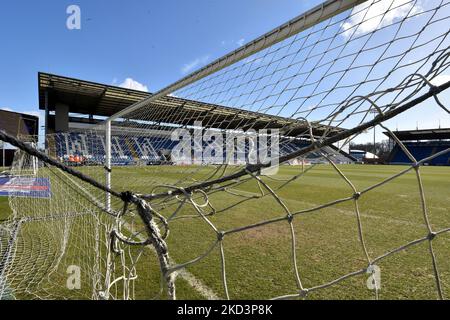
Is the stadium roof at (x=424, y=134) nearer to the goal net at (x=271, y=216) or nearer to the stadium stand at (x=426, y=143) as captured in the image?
the stadium stand at (x=426, y=143)

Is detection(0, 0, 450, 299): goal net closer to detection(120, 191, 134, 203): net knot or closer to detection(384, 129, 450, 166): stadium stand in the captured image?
detection(120, 191, 134, 203): net knot

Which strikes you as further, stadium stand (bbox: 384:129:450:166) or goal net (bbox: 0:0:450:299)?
stadium stand (bbox: 384:129:450:166)

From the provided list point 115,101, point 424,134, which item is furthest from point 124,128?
point 424,134

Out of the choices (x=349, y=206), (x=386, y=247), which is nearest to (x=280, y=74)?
(x=386, y=247)

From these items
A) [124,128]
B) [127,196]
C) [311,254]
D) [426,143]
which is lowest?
[311,254]

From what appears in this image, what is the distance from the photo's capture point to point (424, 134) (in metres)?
32.7

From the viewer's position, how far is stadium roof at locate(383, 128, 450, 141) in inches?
1201

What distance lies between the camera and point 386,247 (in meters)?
2.74

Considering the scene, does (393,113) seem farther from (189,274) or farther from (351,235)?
(351,235)

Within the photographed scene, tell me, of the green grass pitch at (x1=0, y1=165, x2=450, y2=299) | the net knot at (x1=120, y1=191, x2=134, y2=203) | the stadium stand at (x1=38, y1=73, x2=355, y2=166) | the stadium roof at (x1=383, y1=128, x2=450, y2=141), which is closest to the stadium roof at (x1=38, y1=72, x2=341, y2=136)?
the stadium stand at (x1=38, y1=73, x2=355, y2=166)

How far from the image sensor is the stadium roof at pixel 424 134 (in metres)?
30.5

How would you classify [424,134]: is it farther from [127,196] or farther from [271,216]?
[127,196]

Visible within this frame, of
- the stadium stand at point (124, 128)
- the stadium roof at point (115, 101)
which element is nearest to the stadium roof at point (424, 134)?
the stadium roof at point (115, 101)
